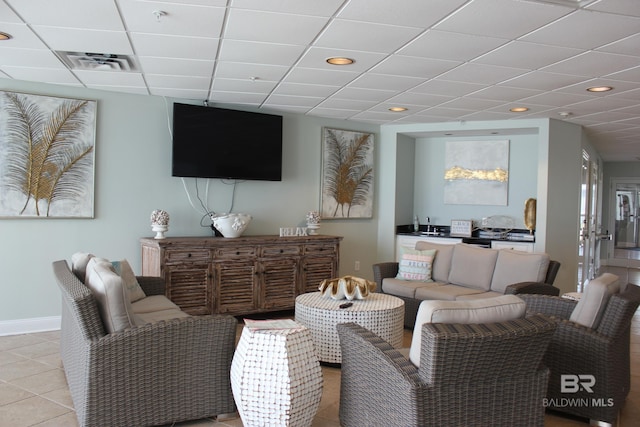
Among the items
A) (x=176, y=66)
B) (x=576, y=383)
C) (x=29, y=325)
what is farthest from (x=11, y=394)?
(x=576, y=383)

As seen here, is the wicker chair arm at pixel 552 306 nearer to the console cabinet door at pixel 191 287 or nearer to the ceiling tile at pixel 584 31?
the ceiling tile at pixel 584 31

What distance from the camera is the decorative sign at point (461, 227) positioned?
698 centimetres

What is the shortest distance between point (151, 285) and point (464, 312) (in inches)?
117

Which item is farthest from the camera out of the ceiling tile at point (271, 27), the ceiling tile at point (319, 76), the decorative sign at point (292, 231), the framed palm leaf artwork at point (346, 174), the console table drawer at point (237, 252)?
the framed palm leaf artwork at point (346, 174)

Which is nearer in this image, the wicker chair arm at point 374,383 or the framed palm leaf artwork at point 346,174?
the wicker chair arm at point 374,383

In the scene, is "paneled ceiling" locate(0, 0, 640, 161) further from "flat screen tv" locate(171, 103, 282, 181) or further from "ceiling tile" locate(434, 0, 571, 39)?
"flat screen tv" locate(171, 103, 282, 181)

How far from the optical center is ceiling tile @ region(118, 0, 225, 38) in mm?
2938

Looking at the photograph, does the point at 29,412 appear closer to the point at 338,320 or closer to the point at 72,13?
the point at 338,320

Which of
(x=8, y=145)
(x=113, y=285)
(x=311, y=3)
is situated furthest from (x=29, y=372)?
(x=311, y=3)

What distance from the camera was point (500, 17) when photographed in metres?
2.99

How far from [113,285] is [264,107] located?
12.1 ft

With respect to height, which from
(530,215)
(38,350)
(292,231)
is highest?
(530,215)

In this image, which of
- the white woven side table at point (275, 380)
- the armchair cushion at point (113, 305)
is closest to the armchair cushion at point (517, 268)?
the white woven side table at point (275, 380)

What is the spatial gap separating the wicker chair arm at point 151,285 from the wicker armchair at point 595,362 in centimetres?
309
